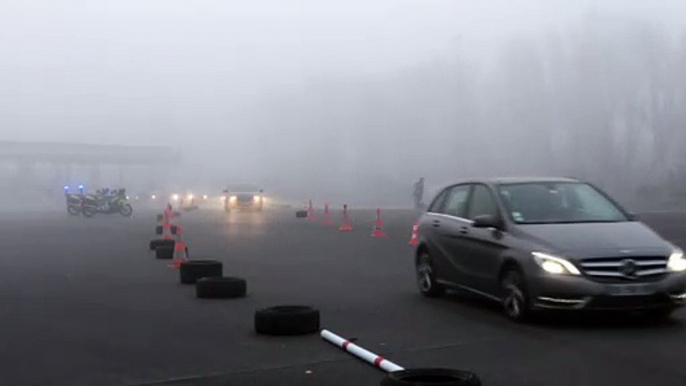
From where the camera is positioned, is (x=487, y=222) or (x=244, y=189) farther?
(x=244, y=189)

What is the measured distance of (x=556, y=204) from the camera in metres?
11.0

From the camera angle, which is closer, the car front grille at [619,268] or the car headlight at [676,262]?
the car front grille at [619,268]

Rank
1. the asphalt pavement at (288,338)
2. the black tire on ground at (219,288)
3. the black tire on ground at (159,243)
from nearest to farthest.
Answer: the asphalt pavement at (288,338) → the black tire on ground at (219,288) → the black tire on ground at (159,243)

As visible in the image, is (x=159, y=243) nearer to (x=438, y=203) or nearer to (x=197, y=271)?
(x=197, y=271)

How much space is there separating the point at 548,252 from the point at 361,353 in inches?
103

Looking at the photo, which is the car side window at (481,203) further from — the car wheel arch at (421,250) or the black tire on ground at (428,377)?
the black tire on ground at (428,377)

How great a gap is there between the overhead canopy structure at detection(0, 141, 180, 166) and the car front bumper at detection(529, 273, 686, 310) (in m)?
99.9

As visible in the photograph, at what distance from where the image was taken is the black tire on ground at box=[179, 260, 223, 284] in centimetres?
1453

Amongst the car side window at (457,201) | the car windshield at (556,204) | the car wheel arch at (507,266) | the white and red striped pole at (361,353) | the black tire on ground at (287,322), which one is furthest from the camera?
the car side window at (457,201)

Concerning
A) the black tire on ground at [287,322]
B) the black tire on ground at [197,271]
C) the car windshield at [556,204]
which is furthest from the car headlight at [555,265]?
the black tire on ground at [197,271]

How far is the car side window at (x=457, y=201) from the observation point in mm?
11914

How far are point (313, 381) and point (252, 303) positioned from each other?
5.08m

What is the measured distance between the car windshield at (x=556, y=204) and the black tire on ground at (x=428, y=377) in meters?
4.33

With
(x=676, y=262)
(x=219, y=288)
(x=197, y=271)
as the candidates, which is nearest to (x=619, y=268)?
(x=676, y=262)
